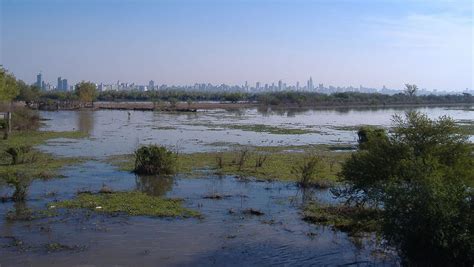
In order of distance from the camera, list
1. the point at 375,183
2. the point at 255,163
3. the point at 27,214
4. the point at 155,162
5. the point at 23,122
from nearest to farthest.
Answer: the point at 375,183, the point at 27,214, the point at 155,162, the point at 255,163, the point at 23,122

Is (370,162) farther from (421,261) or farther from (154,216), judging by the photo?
(154,216)

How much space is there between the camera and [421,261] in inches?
341

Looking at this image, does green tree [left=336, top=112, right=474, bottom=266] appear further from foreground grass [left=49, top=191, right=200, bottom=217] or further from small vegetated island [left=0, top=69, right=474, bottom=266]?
foreground grass [left=49, top=191, right=200, bottom=217]

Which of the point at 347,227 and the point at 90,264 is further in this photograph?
the point at 347,227

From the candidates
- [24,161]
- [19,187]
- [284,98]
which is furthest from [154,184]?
[284,98]

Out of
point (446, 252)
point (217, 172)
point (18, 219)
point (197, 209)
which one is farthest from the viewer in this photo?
point (217, 172)

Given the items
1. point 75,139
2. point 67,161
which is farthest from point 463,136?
point 75,139

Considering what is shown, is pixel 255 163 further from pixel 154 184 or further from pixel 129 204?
pixel 129 204

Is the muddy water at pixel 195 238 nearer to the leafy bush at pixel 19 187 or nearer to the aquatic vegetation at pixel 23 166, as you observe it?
the leafy bush at pixel 19 187

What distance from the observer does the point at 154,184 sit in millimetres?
18188

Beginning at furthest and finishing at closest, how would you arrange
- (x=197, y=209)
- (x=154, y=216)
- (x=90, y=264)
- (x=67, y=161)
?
(x=67, y=161) < (x=197, y=209) < (x=154, y=216) < (x=90, y=264)

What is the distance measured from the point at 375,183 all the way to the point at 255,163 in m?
12.1

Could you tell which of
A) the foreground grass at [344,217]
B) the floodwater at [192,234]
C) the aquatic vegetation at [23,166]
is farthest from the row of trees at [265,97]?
the foreground grass at [344,217]

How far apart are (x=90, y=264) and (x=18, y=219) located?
12.7 ft
